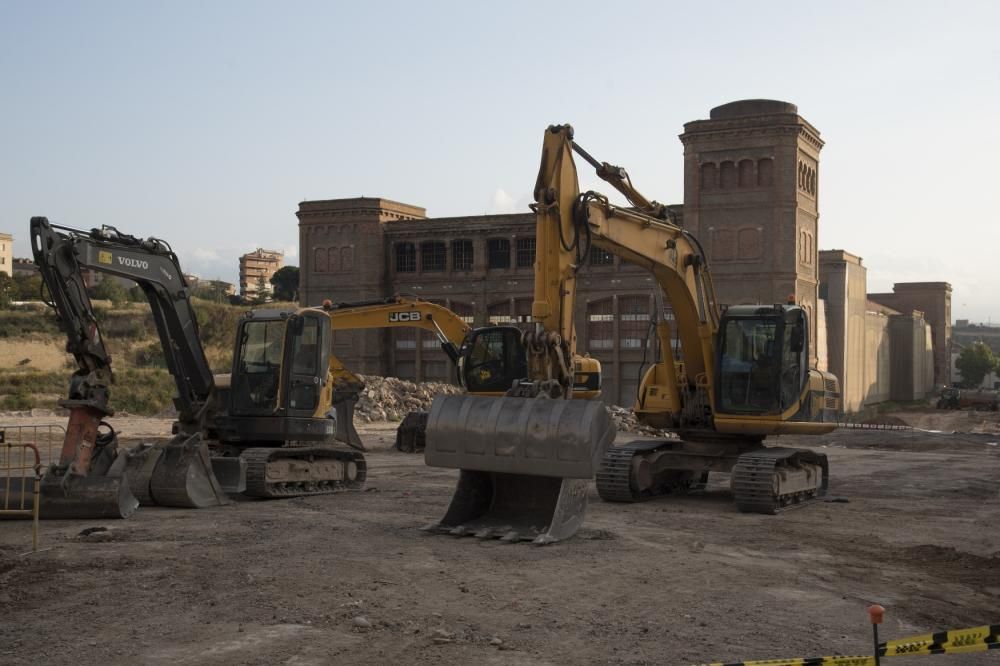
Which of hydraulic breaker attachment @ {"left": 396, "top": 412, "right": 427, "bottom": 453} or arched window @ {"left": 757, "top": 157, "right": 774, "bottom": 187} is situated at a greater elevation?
arched window @ {"left": 757, "top": 157, "right": 774, "bottom": 187}

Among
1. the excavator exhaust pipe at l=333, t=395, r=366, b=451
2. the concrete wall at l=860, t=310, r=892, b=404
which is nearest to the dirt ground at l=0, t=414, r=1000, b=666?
the excavator exhaust pipe at l=333, t=395, r=366, b=451

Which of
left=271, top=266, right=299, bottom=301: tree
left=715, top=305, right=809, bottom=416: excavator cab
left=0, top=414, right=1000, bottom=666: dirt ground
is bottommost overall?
left=0, top=414, right=1000, bottom=666: dirt ground

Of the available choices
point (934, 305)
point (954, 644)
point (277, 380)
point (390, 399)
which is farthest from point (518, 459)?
point (934, 305)

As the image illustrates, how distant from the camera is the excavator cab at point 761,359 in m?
16.4

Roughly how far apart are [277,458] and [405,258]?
41629 mm

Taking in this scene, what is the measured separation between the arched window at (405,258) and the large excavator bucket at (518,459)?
44399 millimetres

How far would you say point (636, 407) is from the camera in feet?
59.0

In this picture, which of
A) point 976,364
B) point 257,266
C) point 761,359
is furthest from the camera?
point 257,266

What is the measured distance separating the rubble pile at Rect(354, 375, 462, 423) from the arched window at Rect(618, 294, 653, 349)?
1051 centimetres

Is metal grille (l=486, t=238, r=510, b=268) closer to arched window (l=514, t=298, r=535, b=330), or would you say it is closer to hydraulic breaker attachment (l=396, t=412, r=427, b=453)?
arched window (l=514, t=298, r=535, b=330)

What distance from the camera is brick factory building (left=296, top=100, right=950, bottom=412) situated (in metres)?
46.8

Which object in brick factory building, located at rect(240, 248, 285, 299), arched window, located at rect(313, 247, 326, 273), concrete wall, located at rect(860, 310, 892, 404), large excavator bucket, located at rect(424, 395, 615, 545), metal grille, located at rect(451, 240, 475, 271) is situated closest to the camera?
large excavator bucket, located at rect(424, 395, 615, 545)

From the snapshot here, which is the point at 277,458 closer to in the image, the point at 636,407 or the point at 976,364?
the point at 636,407

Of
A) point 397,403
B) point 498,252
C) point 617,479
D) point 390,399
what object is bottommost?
point 617,479
